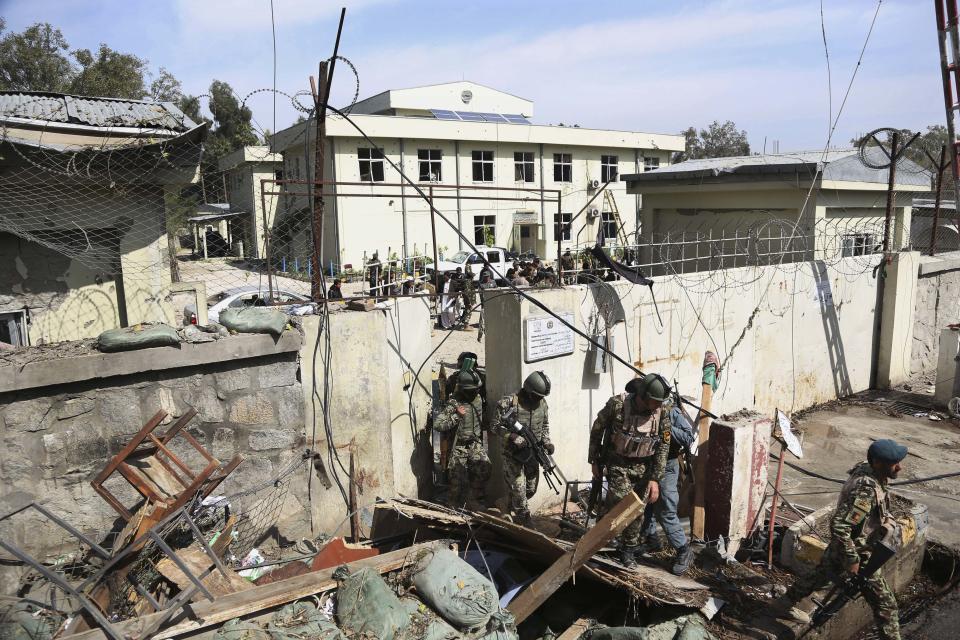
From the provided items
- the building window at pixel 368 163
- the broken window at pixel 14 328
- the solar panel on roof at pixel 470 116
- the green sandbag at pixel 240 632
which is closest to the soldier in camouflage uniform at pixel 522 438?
the green sandbag at pixel 240 632

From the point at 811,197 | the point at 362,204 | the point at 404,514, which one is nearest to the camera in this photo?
the point at 404,514

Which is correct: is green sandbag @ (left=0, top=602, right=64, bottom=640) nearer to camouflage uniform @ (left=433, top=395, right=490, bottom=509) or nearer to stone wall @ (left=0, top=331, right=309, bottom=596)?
stone wall @ (left=0, top=331, right=309, bottom=596)

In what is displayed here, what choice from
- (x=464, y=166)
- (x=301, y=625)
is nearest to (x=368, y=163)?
(x=464, y=166)

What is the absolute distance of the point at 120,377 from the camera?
450 centimetres

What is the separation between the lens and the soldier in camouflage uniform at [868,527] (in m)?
4.11

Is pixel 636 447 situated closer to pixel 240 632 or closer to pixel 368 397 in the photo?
pixel 368 397

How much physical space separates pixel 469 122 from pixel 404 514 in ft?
68.3

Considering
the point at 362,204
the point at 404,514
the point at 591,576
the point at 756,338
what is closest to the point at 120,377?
the point at 404,514

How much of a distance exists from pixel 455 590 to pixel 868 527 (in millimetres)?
2784

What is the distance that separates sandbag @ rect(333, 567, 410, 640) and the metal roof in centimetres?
988

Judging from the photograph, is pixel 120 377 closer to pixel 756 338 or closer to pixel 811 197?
pixel 756 338

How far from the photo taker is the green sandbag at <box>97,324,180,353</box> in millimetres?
4406

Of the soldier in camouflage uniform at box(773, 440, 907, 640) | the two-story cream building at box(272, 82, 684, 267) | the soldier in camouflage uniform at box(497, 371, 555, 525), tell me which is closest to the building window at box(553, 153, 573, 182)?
the two-story cream building at box(272, 82, 684, 267)

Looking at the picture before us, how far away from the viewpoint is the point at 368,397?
5539 mm
